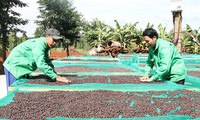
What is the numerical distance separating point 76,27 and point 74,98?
18426 millimetres

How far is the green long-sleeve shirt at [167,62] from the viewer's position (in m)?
3.37

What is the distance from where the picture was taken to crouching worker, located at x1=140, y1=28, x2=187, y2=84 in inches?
132

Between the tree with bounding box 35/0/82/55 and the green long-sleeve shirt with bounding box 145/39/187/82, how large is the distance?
16.9m

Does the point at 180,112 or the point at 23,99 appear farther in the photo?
the point at 23,99

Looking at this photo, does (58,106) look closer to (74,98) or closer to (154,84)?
(74,98)

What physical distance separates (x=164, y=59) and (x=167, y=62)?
6 centimetres

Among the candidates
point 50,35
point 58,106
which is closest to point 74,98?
point 58,106

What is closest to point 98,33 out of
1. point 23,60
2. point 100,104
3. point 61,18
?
point 61,18

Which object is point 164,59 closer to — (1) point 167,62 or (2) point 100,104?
(1) point 167,62

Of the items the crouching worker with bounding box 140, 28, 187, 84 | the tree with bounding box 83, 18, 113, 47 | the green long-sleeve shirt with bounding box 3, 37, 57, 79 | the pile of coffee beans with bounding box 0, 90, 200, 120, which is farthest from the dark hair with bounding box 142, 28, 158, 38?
the tree with bounding box 83, 18, 113, 47

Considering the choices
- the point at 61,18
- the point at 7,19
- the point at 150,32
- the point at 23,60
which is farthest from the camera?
the point at 61,18

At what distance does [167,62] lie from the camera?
334 cm

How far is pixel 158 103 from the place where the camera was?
246 centimetres

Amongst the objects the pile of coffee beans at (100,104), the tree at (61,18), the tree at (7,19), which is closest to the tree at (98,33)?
the tree at (61,18)
